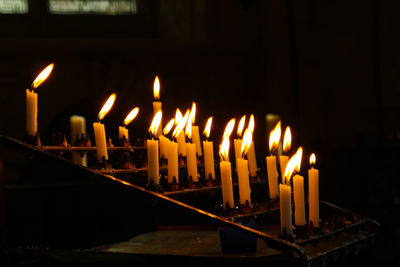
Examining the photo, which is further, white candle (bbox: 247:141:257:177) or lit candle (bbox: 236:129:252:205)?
white candle (bbox: 247:141:257:177)

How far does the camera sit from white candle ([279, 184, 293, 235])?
59.4 inches

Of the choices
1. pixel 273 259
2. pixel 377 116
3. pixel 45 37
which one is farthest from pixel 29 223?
pixel 377 116

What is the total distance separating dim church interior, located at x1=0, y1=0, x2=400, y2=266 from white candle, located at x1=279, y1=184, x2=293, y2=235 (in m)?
4.12

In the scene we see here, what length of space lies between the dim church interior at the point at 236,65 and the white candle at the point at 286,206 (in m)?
4.12

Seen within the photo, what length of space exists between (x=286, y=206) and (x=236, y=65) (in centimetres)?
475

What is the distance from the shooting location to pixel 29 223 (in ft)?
14.0

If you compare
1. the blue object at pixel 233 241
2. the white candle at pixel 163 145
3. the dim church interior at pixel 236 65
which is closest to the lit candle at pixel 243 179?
the blue object at pixel 233 241

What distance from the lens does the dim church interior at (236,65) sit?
18.6ft

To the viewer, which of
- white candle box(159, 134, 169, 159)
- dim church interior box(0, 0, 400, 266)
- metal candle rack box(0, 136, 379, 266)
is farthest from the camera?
dim church interior box(0, 0, 400, 266)

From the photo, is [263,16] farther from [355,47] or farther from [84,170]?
[84,170]

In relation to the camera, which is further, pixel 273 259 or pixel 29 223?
pixel 29 223

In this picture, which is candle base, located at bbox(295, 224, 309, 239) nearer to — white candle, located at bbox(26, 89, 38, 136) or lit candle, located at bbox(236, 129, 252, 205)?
lit candle, located at bbox(236, 129, 252, 205)

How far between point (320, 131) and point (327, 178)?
1.94 feet

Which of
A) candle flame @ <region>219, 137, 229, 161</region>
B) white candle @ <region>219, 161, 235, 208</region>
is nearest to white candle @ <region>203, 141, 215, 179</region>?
candle flame @ <region>219, 137, 229, 161</region>
